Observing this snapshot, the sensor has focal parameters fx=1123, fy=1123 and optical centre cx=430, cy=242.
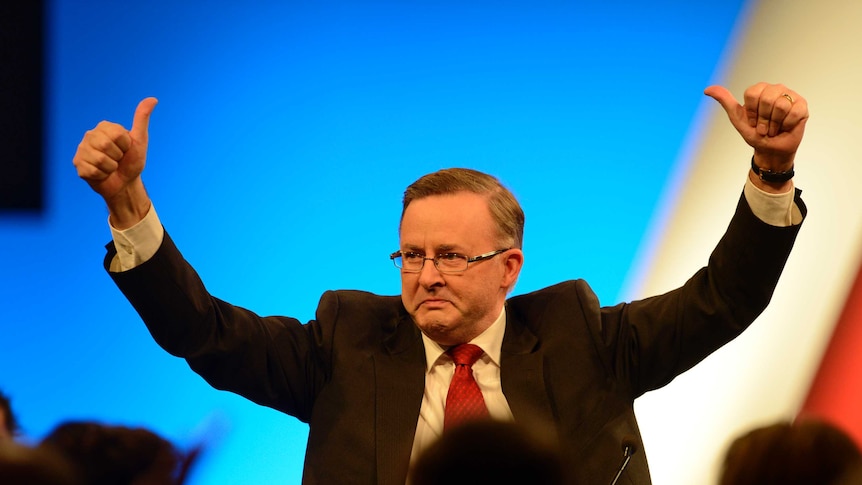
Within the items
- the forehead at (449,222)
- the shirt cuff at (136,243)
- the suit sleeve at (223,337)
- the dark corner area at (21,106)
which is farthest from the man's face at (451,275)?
the dark corner area at (21,106)

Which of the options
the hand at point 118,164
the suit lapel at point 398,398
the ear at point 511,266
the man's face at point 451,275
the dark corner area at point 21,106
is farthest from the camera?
the dark corner area at point 21,106

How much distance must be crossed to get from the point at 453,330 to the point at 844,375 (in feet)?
5.55

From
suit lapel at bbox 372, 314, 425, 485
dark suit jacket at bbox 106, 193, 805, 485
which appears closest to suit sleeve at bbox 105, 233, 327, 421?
dark suit jacket at bbox 106, 193, 805, 485

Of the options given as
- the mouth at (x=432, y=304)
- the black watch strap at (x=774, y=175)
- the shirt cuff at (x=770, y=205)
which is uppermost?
the black watch strap at (x=774, y=175)

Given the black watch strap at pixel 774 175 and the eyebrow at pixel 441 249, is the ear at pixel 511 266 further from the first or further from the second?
the black watch strap at pixel 774 175

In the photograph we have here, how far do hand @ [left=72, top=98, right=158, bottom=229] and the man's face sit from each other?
0.62 metres

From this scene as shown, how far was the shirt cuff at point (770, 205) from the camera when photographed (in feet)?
7.52

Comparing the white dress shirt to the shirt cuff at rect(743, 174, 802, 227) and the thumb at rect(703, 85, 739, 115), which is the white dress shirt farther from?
the thumb at rect(703, 85, 739, 115)

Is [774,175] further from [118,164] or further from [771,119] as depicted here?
[118,164]

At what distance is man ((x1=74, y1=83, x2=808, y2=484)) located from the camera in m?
2.29

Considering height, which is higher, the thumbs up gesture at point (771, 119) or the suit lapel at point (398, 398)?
the thumbs up gesture at point (771, 119)

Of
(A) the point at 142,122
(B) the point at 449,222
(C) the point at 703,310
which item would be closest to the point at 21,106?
(A) the point at 142,122

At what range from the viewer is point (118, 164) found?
2.19 m

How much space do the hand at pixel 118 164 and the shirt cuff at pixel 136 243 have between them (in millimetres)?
16
